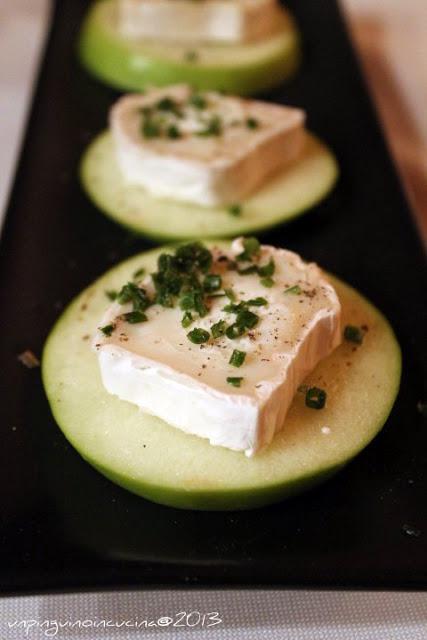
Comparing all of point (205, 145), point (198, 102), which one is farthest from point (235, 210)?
point (198, 102)

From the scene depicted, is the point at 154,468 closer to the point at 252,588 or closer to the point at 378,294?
the point at 252,588

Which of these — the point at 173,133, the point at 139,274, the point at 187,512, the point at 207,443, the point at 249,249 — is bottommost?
the point at 187,512

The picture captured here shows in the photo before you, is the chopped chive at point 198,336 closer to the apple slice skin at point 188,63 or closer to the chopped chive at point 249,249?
the chopped chive at point 249,249

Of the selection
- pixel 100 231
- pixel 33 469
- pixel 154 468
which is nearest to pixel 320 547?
pixel 154 468

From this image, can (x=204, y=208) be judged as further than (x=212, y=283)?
Yes

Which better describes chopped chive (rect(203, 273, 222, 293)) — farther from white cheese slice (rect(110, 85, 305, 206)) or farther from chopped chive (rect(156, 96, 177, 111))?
chopped chive (rect(156, 96, 177, 111))

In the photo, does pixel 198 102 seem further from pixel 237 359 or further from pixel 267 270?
pixel 237 359

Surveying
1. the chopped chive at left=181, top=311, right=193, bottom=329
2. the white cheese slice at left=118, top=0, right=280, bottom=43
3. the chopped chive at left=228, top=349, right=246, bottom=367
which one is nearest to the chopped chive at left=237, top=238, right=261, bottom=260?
the chopped chive at left=181, top=311, right=193, bottom=329
